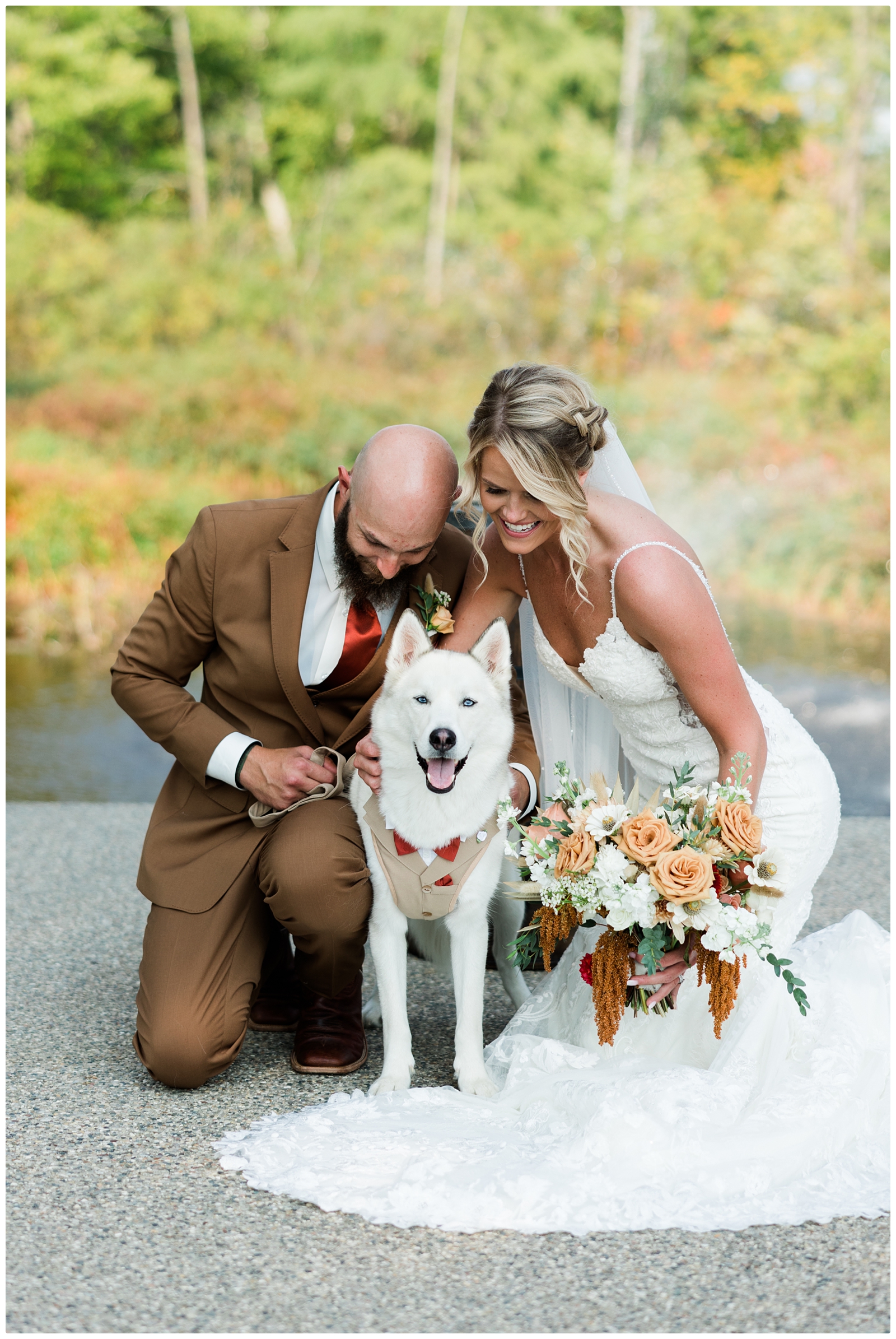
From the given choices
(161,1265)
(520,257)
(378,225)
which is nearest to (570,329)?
(520,257)

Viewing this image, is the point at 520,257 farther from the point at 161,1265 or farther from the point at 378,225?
the point at 161,1265

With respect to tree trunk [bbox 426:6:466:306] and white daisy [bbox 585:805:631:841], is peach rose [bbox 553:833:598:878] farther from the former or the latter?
tree trunk [bbox 426:6:466:306]

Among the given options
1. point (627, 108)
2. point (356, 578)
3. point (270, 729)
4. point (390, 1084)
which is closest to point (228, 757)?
point (270, 729)

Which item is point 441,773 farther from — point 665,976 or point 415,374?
point 415,374

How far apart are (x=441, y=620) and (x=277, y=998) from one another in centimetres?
124

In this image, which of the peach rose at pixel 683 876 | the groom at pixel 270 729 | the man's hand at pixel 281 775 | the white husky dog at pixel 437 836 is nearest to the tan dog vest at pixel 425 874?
the white husky dog at pixel 437 836

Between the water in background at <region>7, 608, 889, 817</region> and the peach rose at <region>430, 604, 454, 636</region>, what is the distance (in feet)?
18.3

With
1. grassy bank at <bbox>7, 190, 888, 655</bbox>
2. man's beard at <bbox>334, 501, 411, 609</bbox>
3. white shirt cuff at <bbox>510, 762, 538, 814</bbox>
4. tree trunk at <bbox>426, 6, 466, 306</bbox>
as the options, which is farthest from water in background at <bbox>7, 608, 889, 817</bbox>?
man's beard at <bbox>334, 501, 411, 609</bbox>

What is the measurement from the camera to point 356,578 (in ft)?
9.78

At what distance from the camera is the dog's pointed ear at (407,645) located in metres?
2.70

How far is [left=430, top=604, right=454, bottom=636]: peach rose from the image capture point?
119 inches

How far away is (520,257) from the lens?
10.3 metres

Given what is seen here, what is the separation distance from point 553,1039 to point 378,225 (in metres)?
9.08

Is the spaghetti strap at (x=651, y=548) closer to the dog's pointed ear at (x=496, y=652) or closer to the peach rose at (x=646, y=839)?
the dog's pointed ear at (x=496, y=652)
